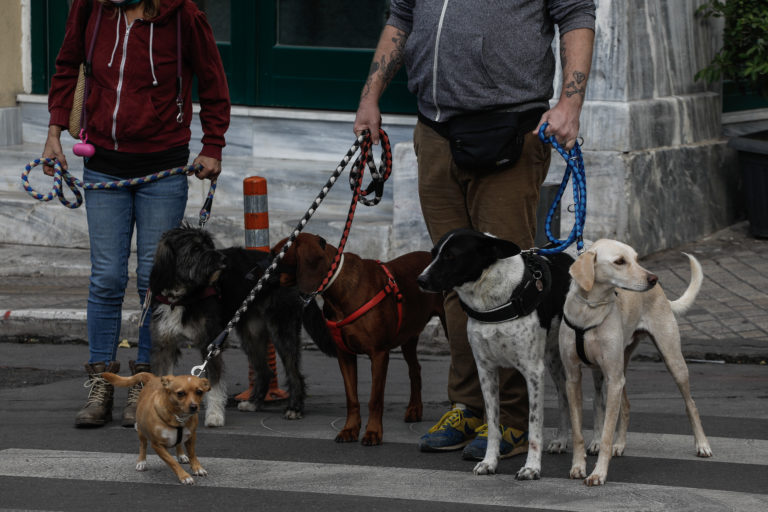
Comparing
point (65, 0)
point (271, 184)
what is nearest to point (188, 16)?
point (271, 184)

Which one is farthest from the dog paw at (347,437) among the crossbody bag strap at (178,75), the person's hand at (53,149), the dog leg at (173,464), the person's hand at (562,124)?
the person's hand at (53,149)

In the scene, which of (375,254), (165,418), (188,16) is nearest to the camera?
(165,418)

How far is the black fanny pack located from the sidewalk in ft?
9.66

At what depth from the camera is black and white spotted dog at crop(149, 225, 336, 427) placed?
19.5 ft

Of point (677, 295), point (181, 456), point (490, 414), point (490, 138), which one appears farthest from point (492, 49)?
point (677, 295)

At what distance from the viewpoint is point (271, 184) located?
1103cm

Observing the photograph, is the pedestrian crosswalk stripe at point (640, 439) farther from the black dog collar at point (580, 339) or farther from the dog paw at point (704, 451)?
the black dog collar at point (580, 339)

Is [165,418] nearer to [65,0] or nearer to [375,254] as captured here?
[375,254]

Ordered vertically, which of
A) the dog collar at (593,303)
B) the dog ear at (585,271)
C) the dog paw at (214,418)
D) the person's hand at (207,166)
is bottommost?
the dog paw at (214,418)

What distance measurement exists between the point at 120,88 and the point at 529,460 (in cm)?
276

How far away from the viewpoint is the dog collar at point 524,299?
495 centimetres

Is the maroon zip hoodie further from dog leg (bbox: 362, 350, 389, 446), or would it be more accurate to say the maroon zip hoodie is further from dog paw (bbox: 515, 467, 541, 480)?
dog paw (bbox: 515, 467, 541, 480)

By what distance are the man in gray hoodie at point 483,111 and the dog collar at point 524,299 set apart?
0.33m

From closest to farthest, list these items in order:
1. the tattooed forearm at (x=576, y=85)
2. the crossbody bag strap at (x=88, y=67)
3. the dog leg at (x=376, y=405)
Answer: the tattooed forearm at (x=576, y=85), the dog leg at (x=376, y=405), the crossbody bag strap at (x=88, y=67)
